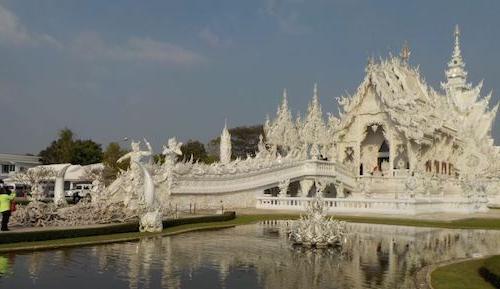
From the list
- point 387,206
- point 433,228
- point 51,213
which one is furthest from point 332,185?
point 51,213

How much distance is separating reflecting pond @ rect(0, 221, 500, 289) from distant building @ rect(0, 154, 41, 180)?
192 feet

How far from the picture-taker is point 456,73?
208ft

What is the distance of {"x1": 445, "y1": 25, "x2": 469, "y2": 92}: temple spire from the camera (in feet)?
204

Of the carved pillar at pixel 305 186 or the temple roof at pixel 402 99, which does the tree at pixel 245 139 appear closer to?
the temple roof at pixel 402 99

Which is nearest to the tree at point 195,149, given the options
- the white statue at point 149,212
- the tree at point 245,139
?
the tree at point 245,139

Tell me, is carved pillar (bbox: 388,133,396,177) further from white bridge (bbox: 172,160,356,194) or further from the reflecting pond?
the reflecting pond

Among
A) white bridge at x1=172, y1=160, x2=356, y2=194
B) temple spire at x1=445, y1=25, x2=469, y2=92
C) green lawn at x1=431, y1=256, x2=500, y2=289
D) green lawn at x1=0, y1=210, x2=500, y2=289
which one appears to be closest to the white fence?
white bridge at x1=172, y1=160, x2=356, y2=194

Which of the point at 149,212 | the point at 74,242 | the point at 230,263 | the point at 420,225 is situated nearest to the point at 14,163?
the point at 149,212

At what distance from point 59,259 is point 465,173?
43.7m

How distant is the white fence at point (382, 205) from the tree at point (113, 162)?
A: 575 inches

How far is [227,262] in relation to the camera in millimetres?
11883

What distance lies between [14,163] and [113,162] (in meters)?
24.7

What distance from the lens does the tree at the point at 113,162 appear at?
151 feet

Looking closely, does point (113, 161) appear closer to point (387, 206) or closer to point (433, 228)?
point (387, 206)
